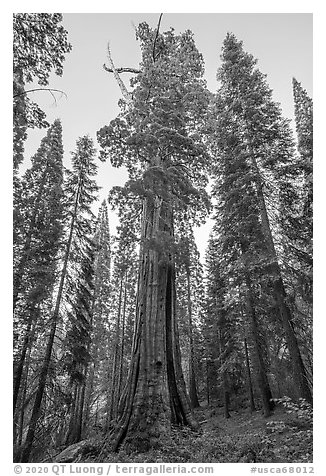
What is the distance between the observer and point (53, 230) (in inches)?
452

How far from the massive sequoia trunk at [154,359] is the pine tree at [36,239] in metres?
4.16

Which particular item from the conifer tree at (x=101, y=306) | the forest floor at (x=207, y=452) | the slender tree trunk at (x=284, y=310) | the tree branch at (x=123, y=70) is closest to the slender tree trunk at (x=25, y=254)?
the tree branch at (x=123, y=70)

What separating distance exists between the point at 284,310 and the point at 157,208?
4.96 m

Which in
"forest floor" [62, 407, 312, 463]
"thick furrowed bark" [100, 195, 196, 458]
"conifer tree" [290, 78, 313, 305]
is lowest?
"forest floor" [62, 407, 312, 463]

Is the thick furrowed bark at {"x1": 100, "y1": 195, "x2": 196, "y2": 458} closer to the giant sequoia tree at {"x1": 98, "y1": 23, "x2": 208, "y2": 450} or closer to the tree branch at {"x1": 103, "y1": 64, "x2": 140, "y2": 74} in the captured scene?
the giant sequoia tree at {"x1": 98, "y1": 23, "x2": 208, "y2": 450}

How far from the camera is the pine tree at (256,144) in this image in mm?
8547

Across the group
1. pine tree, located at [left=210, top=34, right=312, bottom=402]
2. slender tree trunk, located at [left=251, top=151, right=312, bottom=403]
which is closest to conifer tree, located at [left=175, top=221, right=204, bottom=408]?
pine tree, located at [left=210, top=34, right=312, bottom=402]

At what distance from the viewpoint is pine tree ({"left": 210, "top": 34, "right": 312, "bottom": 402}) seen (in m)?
8.55

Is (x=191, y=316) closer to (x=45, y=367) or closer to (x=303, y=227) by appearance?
(x=45, y=367)

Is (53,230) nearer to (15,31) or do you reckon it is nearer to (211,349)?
(15,31)

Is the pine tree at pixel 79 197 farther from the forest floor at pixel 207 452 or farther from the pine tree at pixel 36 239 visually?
the forest floor at pixel 207 452

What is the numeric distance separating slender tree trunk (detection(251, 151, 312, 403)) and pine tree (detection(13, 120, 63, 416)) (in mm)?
7500
